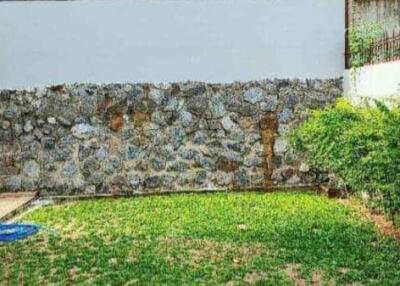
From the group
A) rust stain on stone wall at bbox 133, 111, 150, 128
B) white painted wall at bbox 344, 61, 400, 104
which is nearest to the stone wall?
rust stain on stone wall at bbox 133, 111, 150, 128

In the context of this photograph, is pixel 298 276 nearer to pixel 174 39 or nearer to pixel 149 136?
pixel 149 136

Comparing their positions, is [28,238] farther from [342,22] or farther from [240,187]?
[342,22]

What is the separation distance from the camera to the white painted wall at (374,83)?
379 inches

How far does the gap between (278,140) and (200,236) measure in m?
4.20

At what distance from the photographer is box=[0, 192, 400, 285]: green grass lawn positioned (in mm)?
6988

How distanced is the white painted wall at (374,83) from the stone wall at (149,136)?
514mm

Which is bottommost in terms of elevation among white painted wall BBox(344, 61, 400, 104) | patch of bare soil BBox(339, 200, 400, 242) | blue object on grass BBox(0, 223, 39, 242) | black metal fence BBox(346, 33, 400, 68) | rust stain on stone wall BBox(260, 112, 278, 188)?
patch of bare soil BBox(339, 200, 400, 242)

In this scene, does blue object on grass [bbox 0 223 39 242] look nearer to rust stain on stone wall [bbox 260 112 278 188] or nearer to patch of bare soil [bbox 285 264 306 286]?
patch of bare soil [bbox 285 264 306 286]

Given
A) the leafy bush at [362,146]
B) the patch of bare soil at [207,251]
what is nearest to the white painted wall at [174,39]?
the leafy bush at [362,146]

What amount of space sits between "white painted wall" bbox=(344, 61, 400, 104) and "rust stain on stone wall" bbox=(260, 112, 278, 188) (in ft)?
4.05

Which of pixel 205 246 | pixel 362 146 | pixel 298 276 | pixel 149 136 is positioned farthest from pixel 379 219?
pixel 149 136

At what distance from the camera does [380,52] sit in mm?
11602

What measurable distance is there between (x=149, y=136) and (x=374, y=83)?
11.9ft

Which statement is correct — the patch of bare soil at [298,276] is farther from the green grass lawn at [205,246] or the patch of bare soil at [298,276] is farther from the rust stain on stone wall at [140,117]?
the rust stain on stone wall at [140,117]
